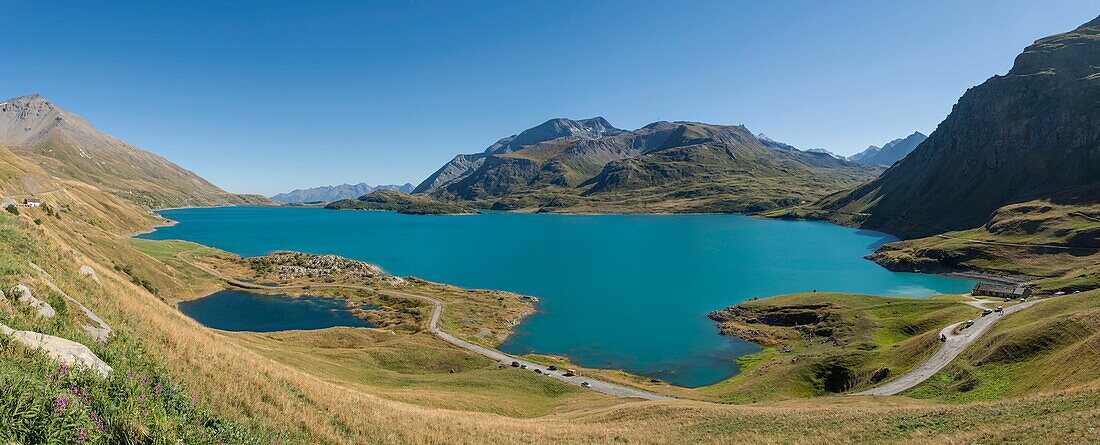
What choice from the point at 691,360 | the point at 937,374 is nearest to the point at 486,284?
the point at 691,360

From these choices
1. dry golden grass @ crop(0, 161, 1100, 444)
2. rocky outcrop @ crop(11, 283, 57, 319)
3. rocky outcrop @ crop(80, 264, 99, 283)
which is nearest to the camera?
rocky outcrop @ crop(11, 283, 57, 319)

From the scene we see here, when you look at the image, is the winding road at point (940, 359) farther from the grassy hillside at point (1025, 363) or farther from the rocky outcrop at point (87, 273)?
the rocky outcrop at point (87, 273)

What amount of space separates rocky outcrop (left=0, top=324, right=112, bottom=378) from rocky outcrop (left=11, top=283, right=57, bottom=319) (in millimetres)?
4079

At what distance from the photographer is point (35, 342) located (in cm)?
1098

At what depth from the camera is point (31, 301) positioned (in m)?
14.7

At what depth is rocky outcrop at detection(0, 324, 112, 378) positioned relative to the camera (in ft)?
34.7

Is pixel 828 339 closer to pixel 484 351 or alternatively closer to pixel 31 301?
pixel 484 351

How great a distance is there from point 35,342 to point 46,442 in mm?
5197

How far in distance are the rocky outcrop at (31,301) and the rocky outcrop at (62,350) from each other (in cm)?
408

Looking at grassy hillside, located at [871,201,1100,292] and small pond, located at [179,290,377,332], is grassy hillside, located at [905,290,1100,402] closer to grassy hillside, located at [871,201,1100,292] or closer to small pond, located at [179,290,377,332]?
small pond, located at [179,290,377,332]

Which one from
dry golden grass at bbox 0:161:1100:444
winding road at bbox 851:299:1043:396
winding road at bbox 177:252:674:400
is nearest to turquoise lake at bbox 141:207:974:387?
winding road at bbox 177:252:674:400

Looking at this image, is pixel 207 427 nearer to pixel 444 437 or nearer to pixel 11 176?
pixel 444 437

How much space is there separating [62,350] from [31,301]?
19.9 ft

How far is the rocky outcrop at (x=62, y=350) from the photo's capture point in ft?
34.7
